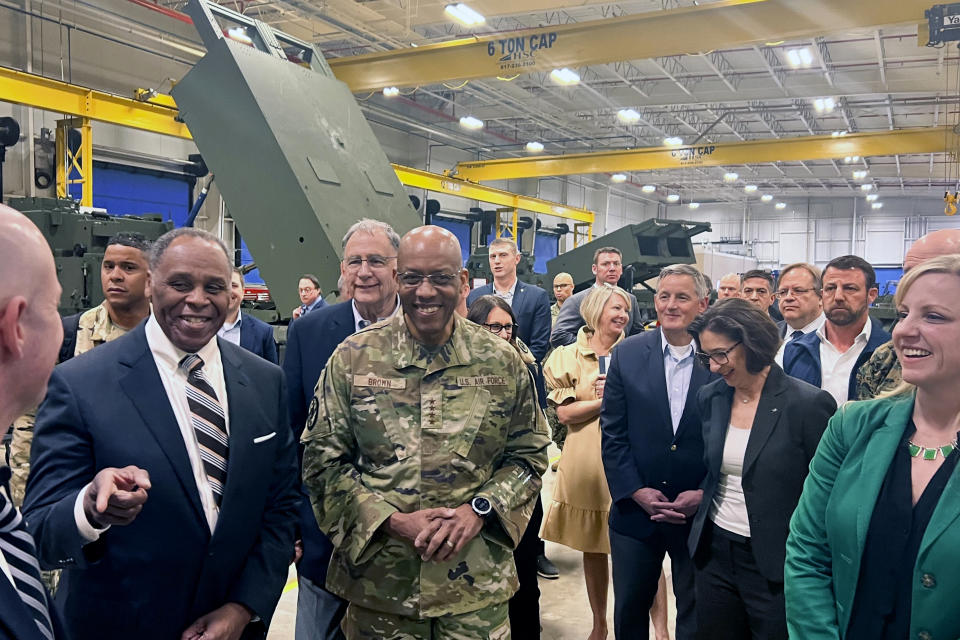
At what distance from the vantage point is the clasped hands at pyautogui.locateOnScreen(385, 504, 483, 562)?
199cm

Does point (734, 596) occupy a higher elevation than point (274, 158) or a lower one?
lower

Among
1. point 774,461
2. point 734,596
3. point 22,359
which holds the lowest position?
point 734,596

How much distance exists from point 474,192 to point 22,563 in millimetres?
15100

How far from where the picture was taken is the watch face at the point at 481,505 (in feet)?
6.78

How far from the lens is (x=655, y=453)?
3.04 metres

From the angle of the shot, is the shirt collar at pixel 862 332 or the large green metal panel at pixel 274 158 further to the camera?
the large green metal panel at pixel 274 158

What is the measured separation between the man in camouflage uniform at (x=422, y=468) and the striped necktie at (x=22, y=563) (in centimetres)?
98

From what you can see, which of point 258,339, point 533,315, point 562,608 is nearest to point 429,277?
point 258,339

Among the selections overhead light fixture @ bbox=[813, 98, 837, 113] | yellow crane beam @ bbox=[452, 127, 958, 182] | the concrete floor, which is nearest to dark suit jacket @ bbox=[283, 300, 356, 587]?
the concrete floor

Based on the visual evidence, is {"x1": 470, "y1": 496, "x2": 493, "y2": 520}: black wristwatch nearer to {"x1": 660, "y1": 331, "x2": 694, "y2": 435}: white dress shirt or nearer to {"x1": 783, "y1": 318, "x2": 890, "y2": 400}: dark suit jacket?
{"x1": 660, "y1": 331, "x2": 694, "y2": 435}: white dress shirt

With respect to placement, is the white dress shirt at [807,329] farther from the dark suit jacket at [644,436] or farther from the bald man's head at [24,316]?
the bald man's head at [24,316]

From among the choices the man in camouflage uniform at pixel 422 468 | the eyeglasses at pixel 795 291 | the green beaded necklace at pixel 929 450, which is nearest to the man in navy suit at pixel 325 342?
the man in camouflage uniform at pixel 422 468

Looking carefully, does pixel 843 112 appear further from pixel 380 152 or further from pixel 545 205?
pixel 380 152

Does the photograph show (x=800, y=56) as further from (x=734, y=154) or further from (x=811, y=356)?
(x=811, y=356)
